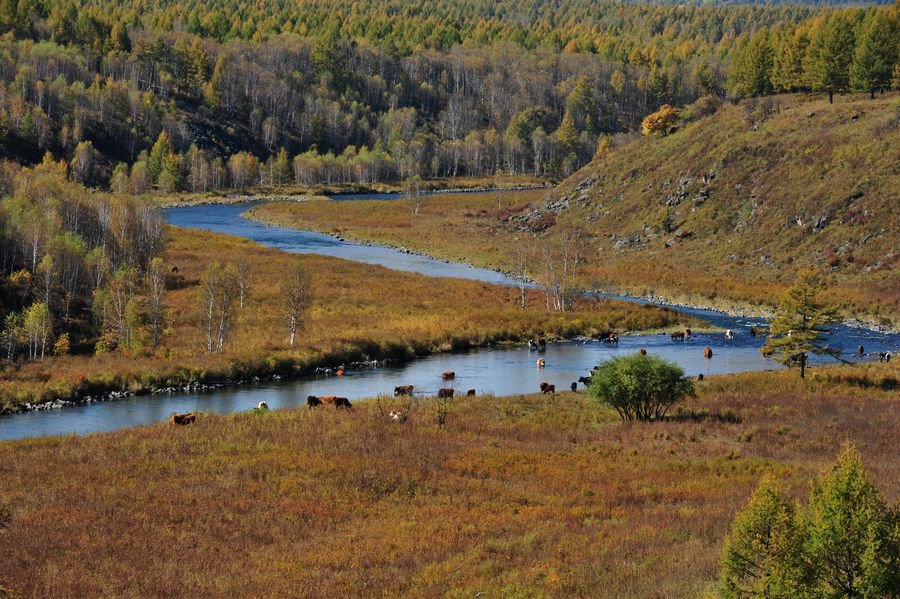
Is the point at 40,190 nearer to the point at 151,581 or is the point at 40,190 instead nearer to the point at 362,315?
the point at 362,315

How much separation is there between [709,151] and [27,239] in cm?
8919

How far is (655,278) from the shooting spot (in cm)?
9550

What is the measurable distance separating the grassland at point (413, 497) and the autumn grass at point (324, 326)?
43.2 feet

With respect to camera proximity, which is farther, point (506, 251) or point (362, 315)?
point (506, 251)

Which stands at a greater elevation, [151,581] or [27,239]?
[27,239]

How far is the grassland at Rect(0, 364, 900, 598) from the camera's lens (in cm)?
2156

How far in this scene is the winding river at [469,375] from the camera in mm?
46219

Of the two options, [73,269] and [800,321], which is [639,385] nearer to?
[800,321]

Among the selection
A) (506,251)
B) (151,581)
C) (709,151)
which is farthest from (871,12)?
(151,581)

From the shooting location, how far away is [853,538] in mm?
14680

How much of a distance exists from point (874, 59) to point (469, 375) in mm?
92711

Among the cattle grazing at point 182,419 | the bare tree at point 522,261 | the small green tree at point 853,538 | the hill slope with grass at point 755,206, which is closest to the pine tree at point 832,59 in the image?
the hill slope with grass at point 755,206

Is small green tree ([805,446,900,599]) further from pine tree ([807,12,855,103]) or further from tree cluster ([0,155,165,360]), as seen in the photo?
pine tree ([807,12,855,103])

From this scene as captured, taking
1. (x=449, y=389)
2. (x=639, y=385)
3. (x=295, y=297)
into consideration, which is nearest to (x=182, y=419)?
(x=449, y=389)
